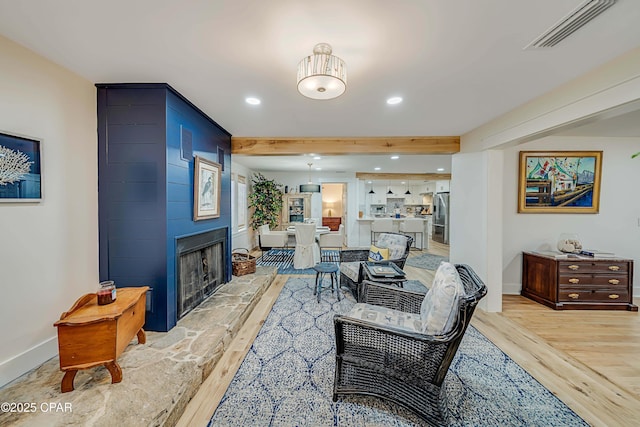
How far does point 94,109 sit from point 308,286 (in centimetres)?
349

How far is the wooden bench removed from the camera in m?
1.53

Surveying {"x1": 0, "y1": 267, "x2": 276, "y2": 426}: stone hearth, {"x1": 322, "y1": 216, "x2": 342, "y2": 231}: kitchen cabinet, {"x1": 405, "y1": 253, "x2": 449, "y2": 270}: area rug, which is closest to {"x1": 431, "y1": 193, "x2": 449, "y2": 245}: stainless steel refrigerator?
{"x1": 405, "y1": 253, "x2": 449, "y2": 270}: area rug

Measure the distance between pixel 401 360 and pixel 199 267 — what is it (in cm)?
248

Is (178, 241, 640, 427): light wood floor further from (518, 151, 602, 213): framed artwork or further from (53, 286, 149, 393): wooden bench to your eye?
(518, 151, 602, 213): framed artwork

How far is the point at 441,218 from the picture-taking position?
8.75 m

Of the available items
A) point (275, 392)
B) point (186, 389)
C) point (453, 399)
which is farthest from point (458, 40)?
point (186, 389)

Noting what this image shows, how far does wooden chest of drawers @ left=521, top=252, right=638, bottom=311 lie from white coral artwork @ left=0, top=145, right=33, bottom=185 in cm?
564

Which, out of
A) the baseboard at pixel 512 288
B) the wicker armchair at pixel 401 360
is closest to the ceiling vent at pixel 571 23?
the wicker armchair at pixel 401 360

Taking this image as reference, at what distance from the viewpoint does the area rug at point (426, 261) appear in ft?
18.3

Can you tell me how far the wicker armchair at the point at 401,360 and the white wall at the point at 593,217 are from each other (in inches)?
108

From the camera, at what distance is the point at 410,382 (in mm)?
1612

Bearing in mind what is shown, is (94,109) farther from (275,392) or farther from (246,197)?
(246,197)

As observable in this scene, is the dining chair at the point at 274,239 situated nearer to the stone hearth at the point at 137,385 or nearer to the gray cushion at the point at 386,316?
the stone hearth at the point at 137,385

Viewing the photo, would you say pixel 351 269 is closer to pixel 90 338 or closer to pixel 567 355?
pixel 567 355
